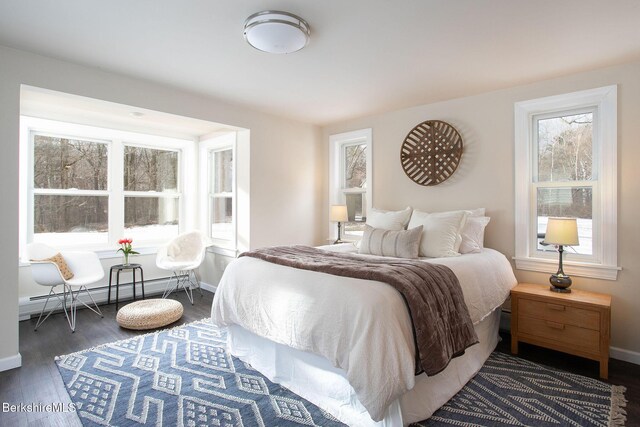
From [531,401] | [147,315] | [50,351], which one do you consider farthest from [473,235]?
[50,351]

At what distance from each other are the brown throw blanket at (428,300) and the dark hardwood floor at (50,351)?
5.48ft

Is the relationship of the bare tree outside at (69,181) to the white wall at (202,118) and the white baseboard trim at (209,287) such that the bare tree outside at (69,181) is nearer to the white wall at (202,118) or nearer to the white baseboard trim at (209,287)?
the white wall at (202,118)

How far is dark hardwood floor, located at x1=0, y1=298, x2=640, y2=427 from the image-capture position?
6.59ft

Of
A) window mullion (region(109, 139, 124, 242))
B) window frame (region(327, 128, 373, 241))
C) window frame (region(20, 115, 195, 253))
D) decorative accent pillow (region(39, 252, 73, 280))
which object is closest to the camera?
decorative accent pillow (region(39, 252, 73, 280))

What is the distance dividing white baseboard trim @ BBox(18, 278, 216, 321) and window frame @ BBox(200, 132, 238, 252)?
72 centimetres

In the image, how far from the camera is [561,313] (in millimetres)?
2656

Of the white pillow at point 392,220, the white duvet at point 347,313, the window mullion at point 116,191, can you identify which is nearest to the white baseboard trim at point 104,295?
the window mullion at point 116,191

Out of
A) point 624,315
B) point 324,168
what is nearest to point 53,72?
point 324,168

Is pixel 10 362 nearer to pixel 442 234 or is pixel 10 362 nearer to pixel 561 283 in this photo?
pixel 442 234

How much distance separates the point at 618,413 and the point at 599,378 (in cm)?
50

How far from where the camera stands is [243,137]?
14.4ft

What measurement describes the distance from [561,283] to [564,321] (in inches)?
12.4

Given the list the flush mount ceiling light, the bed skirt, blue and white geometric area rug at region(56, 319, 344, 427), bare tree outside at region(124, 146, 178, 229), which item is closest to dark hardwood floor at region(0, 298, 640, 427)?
blue and white geometric area rug at region(56, 319, 344, 427)

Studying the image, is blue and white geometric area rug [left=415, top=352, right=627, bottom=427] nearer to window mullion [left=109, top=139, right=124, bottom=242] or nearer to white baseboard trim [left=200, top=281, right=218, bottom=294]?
white baseboard trim [left=200, top=281, right=218, bottom=294]
